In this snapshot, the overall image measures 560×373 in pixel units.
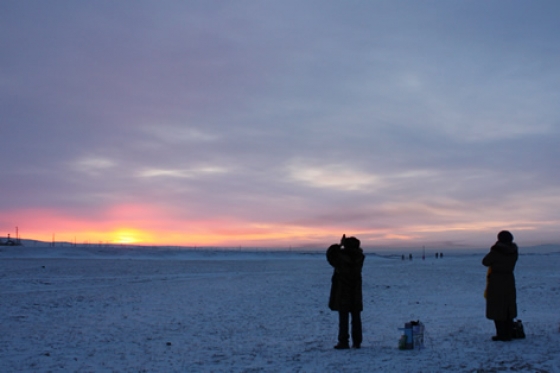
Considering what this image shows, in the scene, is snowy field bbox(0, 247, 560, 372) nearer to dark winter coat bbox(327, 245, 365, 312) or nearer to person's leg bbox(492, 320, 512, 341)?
person's leg bbox(492, 320, 512, 341)

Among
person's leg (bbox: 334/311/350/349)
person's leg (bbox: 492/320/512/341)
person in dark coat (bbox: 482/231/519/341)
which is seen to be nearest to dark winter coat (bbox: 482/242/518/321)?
person in dark coat (bbox: 482/231/519/341)

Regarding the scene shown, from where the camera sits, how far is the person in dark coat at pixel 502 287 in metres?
10.1

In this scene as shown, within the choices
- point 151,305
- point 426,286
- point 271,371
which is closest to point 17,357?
point 271,371

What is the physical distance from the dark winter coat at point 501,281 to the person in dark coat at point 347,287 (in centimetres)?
Answer: 261

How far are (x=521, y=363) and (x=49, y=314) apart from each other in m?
14.5

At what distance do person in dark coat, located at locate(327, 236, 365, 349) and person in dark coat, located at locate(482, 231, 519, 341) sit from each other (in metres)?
2.62

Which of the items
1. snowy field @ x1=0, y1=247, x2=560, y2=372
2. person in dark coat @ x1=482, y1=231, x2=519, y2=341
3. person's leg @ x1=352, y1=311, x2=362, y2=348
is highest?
person in dark coat @ x1=482, y1=231, x2=519, y2=341

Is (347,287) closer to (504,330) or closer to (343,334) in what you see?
(343,334)

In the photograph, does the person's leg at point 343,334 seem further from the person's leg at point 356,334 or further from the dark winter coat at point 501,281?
the dark winter coat at point 501,281

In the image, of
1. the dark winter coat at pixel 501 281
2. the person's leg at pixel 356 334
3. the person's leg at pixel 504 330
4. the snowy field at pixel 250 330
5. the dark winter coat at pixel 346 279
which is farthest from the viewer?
the dark winter coat at pixel 346 279

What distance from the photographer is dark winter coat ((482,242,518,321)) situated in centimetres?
1027

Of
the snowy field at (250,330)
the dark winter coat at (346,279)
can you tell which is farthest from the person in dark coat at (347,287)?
the snowy field at (250,330)

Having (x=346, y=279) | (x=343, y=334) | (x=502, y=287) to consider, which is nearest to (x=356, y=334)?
(x=343, y=334)

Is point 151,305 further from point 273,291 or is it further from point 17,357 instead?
point 17,357
